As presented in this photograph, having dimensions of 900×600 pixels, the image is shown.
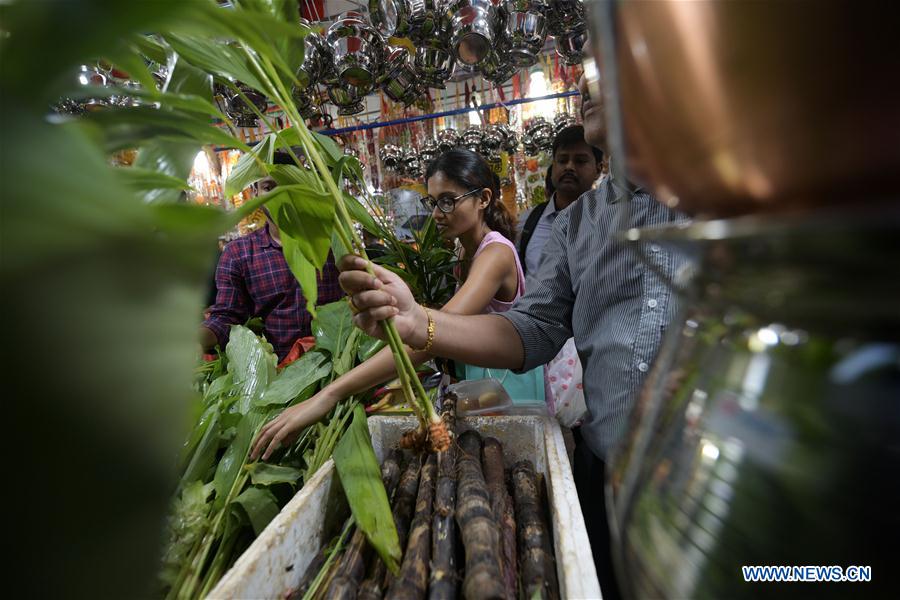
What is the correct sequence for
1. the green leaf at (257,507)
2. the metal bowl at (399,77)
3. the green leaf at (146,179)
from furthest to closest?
the metal bowl at (399,77)
the green leaf at (257,507)
the green leaf at (146,179)

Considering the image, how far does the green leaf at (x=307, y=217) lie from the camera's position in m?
0.42

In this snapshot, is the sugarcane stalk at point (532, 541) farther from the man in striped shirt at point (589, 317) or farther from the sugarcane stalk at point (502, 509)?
the man in striped shirt at point (589, 317)

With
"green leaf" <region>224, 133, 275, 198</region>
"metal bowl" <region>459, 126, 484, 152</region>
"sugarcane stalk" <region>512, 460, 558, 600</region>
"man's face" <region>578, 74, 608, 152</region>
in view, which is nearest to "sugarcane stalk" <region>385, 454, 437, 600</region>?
"sugarcane stalk" <region>512, 460, 558, 600</region>

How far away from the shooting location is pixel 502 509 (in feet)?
2.23

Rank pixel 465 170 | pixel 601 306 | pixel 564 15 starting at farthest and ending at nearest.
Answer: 1. pixel 564 15
2. pixel 465 170
3. pixel 601 306

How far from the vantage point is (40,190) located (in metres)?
0.10

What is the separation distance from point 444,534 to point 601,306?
43 centimetres

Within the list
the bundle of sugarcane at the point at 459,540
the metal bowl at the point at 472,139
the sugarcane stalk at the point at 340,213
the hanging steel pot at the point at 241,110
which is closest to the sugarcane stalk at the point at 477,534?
the bundle of sugarcane at the point at 459,540

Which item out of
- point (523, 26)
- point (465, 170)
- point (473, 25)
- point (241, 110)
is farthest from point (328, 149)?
point (241, 110)

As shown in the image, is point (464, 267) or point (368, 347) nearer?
point (368, 347)

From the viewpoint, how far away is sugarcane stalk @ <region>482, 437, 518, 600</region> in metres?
0.56

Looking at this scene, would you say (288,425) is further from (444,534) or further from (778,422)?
(778,422)

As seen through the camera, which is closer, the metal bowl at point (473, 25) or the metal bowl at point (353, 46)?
the metal bowl at point (473, 25)

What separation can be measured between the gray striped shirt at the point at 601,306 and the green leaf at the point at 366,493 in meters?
0.34
